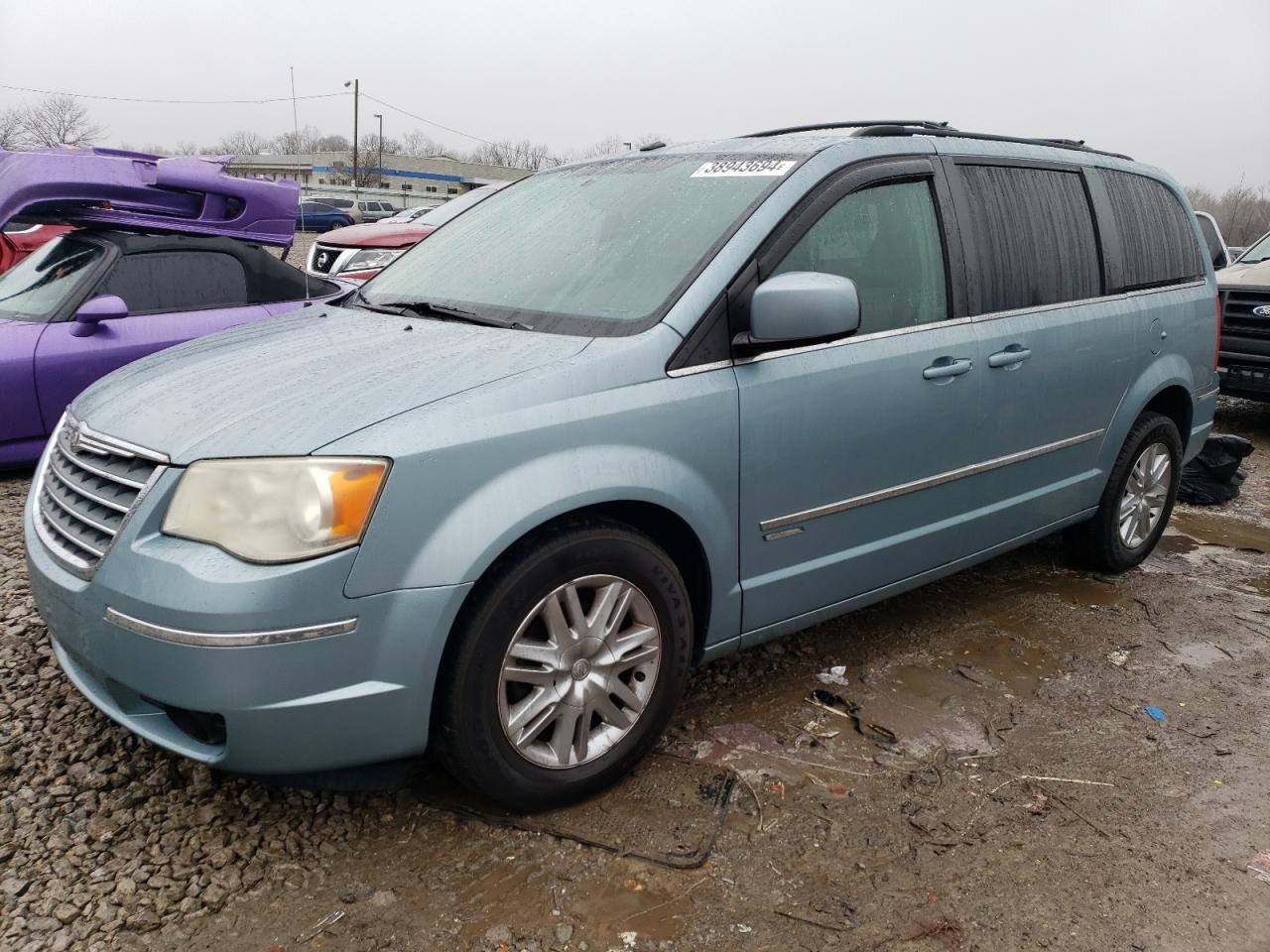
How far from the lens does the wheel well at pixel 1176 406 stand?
4402 millimetres

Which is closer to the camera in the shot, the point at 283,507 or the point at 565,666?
the point at 283,507


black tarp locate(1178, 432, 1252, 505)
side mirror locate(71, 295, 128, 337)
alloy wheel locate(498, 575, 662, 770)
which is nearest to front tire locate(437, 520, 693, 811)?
alloy wheel locate(498, 575, 662, 770)

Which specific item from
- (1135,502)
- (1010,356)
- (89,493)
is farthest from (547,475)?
(1135,502)

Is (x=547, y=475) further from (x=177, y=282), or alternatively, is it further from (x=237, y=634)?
(x=177, y=282)

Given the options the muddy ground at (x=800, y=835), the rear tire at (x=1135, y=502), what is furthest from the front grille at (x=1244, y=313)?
the muddy ground at (x=800, y=835)

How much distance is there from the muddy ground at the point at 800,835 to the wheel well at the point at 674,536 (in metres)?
0.44

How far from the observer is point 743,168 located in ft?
9.97

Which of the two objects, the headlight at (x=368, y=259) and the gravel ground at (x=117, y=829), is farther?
the headlight at (x=368, y=259)

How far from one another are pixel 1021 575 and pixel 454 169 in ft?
259

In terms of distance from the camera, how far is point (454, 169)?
7775cm

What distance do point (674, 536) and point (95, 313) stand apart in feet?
13.0

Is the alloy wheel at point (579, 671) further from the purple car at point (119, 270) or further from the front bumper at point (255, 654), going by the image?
the purple car at point (119, 270)

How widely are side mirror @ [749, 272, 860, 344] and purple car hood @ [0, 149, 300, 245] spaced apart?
13.2 feet

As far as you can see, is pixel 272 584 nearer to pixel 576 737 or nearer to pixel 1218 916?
pixel 576 737
